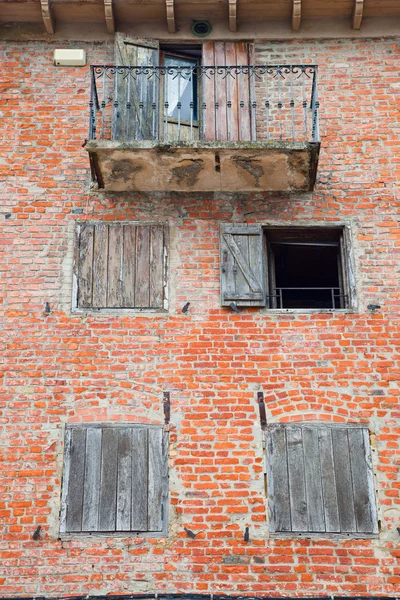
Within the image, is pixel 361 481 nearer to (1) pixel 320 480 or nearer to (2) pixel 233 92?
(1) pixel 320 480

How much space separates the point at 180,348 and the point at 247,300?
102 centimetres

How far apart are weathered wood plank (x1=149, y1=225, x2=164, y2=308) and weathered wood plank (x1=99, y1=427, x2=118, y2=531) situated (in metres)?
1.69

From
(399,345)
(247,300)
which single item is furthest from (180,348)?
(399,345)

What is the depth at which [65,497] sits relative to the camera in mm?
7570

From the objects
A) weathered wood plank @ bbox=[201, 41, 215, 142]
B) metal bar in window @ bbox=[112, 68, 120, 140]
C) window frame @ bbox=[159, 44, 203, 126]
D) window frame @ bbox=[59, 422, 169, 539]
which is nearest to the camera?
window frame @ bbox=[59, 422, 169, 539]

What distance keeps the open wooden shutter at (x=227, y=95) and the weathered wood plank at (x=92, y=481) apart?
165 inches

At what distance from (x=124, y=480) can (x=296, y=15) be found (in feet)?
22.1

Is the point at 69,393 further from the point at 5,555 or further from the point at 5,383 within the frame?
the point at 5,555

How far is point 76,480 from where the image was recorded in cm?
763

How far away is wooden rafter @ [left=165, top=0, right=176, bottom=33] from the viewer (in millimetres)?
9422

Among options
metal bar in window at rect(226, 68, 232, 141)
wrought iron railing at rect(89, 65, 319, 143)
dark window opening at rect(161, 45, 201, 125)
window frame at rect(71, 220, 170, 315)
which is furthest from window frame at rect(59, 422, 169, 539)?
dark window opening at rect(161, 45, 201, 125)

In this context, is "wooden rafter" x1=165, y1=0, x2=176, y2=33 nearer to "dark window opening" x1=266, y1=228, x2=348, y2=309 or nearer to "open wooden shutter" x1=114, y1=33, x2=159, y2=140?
"open wooden shutter" x1=114, y1=33, x2=159, y2=140

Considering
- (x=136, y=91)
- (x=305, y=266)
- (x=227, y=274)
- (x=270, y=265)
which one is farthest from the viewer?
(x=305, y=266)

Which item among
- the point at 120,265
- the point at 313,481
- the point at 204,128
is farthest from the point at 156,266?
the point at 313,481
